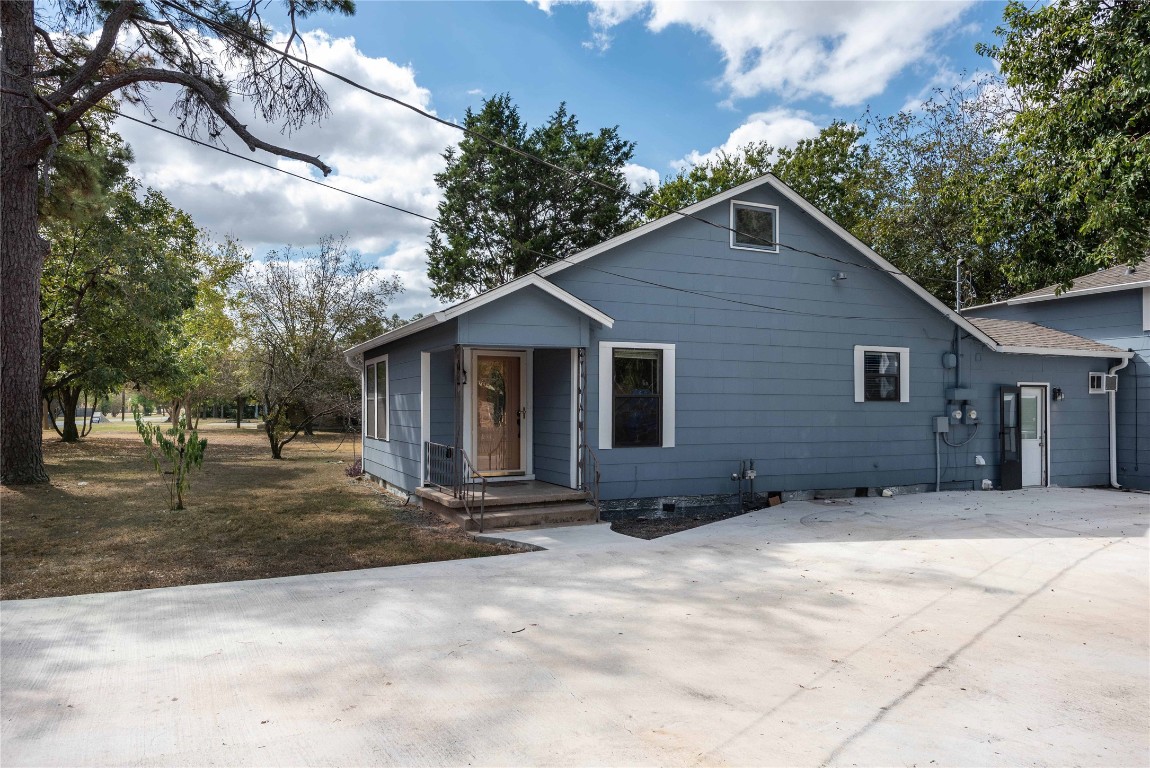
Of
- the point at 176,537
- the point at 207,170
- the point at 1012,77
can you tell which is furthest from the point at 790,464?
the point at 207,170

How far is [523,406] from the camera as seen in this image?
32.8 feet

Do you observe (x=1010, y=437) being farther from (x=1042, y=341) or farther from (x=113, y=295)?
(x=113, y=295)

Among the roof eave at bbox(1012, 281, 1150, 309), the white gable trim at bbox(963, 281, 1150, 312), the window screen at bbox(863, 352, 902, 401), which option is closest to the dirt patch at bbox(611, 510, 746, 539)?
the window screen at bbox(863, 352, 902, 401)

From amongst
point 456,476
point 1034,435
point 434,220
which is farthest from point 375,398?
point 1034,435

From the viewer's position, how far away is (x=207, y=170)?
33.9ft

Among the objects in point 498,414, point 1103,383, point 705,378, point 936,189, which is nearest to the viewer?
point 705,378

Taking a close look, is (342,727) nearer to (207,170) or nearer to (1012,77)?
(207,170)

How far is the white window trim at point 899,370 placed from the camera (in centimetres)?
1085

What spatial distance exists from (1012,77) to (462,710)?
10.8 m

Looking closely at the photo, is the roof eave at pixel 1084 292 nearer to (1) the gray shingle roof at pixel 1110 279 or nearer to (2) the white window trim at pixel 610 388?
(1) the gray shingle roof at pixel 1110 279

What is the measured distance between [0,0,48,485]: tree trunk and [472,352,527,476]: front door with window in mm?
7650

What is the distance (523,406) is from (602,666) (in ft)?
20.8

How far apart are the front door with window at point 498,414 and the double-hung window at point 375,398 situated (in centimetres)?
269

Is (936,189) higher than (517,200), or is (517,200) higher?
(517,200)
